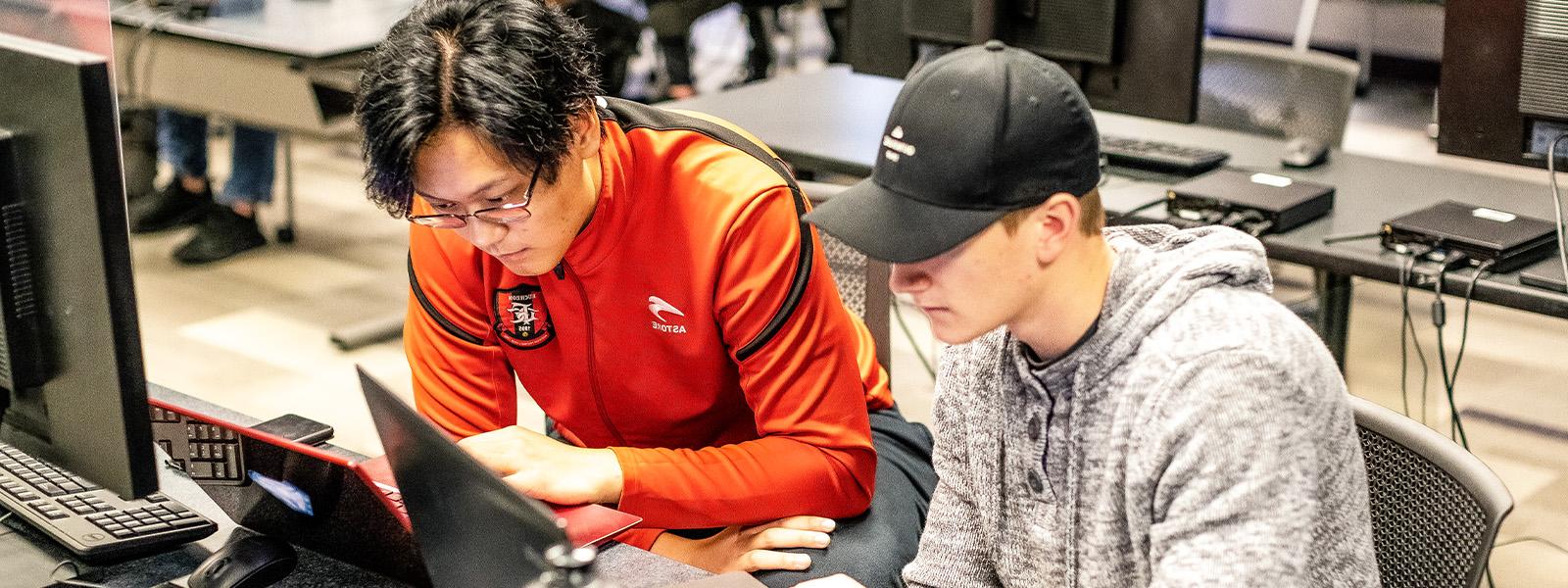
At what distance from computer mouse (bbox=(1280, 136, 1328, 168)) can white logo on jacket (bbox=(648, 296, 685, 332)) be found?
1.47 metres

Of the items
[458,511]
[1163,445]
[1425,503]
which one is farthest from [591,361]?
[1425,503]

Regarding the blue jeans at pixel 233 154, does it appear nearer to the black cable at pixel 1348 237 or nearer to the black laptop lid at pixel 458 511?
the black cable at pixel 1348 237

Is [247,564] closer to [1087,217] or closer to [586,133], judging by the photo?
[586,133]

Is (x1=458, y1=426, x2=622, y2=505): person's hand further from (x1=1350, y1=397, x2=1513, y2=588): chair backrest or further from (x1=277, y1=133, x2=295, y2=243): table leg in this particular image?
(x1=277, y1=133, x2=295, y2=243): table leg

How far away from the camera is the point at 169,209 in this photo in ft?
15.2

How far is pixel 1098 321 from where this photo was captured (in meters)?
1.22

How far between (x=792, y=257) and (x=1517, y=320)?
282 cm

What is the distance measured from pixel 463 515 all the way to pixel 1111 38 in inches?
67.4

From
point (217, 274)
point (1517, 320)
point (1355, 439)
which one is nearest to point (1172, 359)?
point (1355, 439)

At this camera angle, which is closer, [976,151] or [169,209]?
[976,151]

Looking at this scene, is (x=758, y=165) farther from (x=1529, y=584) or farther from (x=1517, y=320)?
(x=1517, y=320)

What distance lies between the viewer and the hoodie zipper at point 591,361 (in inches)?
64.7

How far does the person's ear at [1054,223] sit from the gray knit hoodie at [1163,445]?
8 centimetres

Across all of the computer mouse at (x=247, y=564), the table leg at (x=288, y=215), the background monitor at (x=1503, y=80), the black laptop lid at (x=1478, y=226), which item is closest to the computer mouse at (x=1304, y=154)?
the black laptop lid at (x=1478, y=226)
